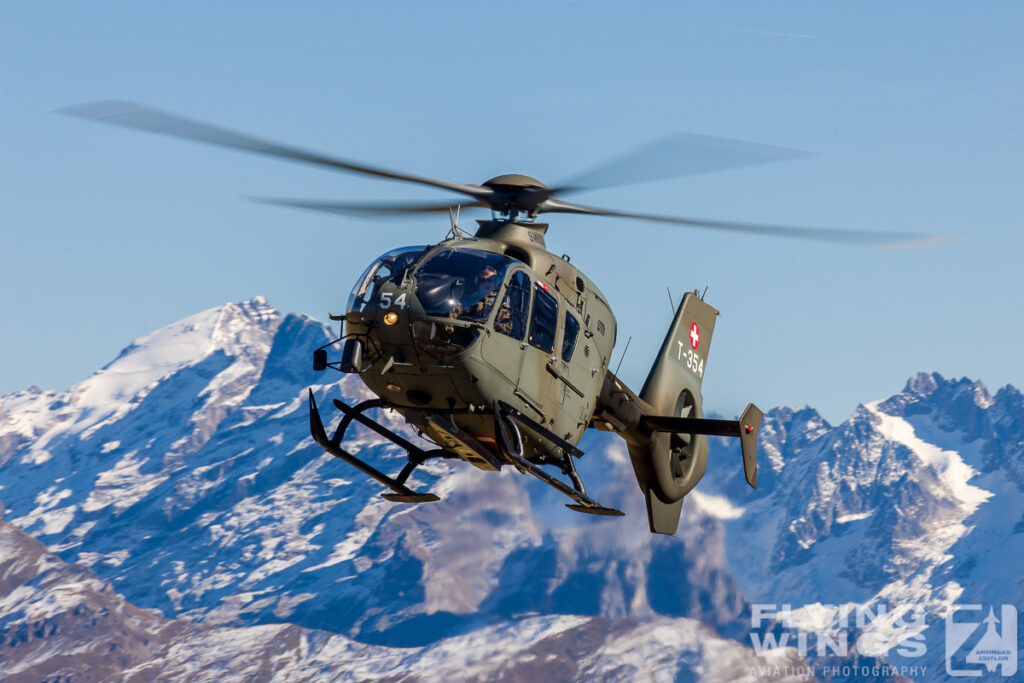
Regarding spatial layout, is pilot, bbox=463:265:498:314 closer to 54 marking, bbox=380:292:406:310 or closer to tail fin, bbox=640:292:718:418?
54 marking, bbox=380:292:406:310

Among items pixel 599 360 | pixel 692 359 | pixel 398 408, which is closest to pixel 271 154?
pixel 398 408

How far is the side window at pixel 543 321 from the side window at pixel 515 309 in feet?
1.51

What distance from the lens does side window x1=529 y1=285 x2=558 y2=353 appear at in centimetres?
3806

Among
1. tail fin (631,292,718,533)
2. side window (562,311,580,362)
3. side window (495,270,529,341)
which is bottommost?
tail fin (631,292,718,533)

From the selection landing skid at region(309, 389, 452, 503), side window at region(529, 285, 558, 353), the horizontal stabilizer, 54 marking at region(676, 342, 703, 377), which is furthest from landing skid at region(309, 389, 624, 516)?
54 marking at region(676, 342, 703, 377)

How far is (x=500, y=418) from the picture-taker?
121 feet

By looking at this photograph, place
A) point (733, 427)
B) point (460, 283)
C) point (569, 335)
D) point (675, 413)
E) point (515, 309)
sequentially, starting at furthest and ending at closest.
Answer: point (675, 413) < point (733, 427) < point (569, 335) < point (515, 309) < point (460, 283)

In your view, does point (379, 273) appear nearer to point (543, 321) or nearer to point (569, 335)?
point (543, 321)

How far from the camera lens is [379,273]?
36562 millimetres

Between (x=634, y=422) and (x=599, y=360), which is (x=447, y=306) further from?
(x=634, y=422)

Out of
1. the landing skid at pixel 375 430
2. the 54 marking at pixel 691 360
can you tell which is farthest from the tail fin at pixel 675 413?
the landing skid at pixel 375 430

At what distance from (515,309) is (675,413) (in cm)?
1386

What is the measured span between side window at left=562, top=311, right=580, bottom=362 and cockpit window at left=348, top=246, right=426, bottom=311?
4.69 meters

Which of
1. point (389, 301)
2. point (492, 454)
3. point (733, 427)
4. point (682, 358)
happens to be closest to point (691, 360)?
point (682, 358)
